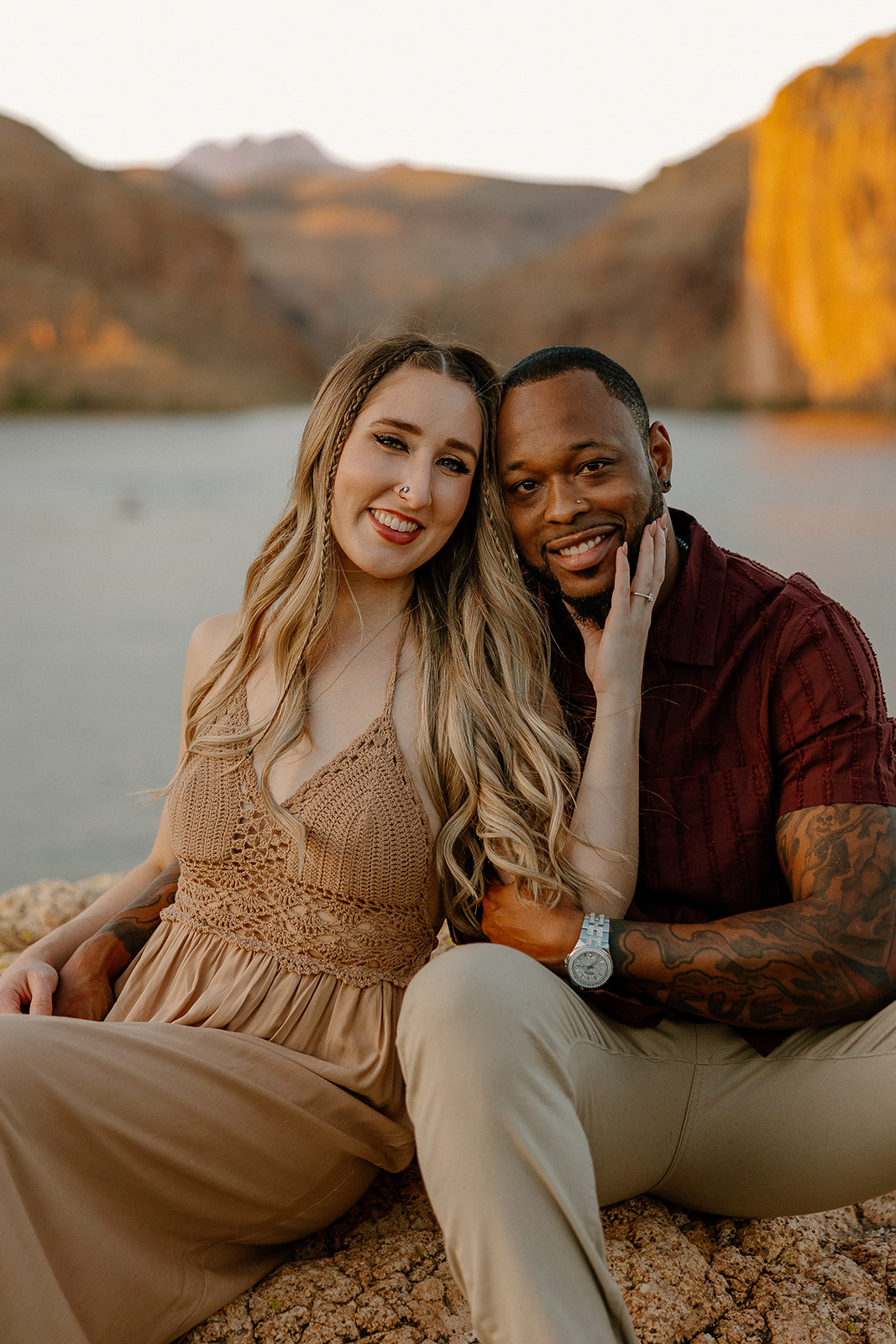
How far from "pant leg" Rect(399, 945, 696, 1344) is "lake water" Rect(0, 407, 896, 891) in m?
1.49

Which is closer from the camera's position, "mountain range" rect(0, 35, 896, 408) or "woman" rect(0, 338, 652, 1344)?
"woman" rect(0, 338, 652, 1344)

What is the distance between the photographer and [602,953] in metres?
2.09

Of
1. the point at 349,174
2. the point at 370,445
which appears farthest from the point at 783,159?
the point at 349,174

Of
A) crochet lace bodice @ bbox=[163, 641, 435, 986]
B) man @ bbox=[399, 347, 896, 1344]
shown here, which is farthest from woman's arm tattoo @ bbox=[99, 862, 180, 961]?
man @ bbox=[399, 347, 896, 1344]

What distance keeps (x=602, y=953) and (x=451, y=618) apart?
79 centimetres

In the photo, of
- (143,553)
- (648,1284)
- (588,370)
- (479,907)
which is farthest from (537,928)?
(143,553)

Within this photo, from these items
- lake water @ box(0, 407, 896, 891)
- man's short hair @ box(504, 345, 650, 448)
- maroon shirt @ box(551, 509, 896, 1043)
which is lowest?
lake water @ box(0, 407, 896, 891)

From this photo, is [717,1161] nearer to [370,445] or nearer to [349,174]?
[370,445]

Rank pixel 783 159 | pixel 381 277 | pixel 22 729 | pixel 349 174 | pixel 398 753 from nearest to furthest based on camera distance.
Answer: pixel 398 753, pixel 22 729, pixel 783 159, pixel 381 277, pixel 349 174

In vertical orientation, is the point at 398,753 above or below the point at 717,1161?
above

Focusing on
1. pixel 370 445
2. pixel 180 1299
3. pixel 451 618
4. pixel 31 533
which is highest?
pixel 370 445

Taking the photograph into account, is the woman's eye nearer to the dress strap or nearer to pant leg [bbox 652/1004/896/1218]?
the dress strap

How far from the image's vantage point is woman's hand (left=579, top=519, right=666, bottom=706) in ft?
7.46

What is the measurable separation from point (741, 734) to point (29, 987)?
1.54 m
